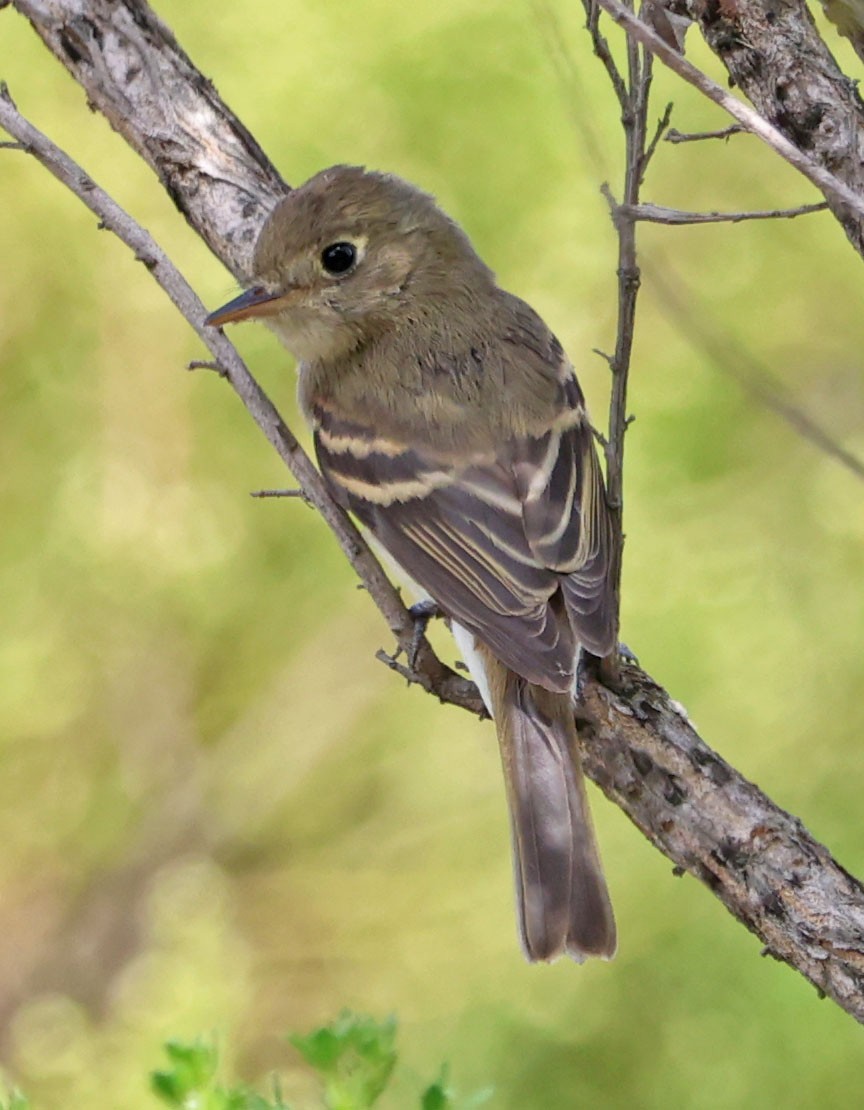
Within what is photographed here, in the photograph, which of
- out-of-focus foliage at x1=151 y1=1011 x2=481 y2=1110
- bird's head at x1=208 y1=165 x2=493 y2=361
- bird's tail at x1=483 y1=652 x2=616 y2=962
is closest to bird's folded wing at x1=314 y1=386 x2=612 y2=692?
bird's tail at x1=483 y1=652 x2=616 y2=962

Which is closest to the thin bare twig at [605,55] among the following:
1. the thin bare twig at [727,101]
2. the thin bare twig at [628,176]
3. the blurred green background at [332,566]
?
the thin bare twig at [628,176]

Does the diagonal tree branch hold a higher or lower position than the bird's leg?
higher

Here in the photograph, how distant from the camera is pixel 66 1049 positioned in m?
3.35

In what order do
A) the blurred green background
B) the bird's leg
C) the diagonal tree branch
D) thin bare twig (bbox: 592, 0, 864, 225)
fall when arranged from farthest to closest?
the blurred green background → the bird's leg → the diagonal tree branch → thin bare twig (bbox: 592, 0, 864, 225)

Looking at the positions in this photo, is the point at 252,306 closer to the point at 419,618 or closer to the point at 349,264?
the point at 349,264

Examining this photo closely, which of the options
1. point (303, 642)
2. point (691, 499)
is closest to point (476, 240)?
point (691, 499)

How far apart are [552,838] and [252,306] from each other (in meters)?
1.12

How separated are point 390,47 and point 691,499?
1.51 meters

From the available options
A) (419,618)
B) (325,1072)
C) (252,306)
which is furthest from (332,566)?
(325,1072)

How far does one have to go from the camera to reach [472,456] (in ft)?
9.12

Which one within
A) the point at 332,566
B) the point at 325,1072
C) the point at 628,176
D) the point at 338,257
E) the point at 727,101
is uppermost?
the point at 332,566

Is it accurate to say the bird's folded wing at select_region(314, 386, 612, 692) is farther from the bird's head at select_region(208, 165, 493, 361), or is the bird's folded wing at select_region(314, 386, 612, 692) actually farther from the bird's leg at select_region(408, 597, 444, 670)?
the bird's head at select_region(208, 165, 493, 361)

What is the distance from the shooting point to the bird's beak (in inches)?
111

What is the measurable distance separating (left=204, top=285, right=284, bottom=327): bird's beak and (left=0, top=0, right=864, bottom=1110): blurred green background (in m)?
1.11
